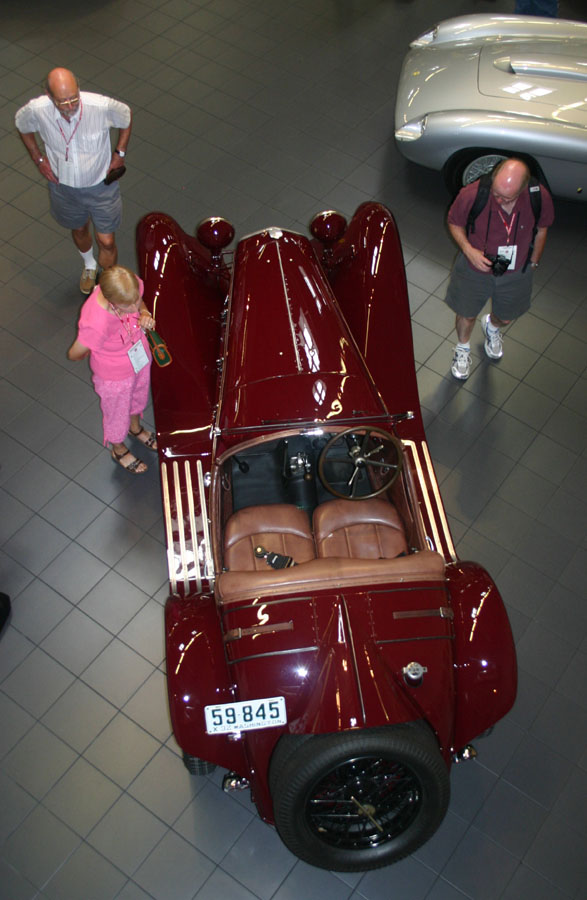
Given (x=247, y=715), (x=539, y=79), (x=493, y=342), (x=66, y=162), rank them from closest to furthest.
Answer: (x=247, y=715) → (x=66, y=162) → (x=493, y=342) → (x=539, y=79)

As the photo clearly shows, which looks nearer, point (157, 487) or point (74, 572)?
point (74, 572)

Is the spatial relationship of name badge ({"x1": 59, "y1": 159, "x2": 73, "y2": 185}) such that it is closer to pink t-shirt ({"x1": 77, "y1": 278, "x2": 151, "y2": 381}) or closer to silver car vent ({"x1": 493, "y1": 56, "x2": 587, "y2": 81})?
pink t-shirt ({"x1": 77, "y1": 278, "x2": 151, "y2": 381})

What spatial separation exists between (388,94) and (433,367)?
11.1 ft

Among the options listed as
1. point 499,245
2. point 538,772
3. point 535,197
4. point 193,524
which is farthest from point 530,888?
point 535,197

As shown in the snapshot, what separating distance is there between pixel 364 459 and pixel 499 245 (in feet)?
6.04

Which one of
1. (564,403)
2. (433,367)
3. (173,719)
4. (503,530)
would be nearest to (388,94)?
(433,367)

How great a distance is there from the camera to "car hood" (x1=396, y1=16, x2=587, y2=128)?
580cm

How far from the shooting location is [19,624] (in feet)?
15.0

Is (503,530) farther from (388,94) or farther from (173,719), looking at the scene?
(388,94)

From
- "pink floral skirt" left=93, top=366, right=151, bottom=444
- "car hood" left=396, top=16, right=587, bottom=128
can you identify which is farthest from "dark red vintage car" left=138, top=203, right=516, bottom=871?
"car hood" left=396, top=16, right=587, bottom=128

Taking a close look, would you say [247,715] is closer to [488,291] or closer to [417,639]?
[417,639]

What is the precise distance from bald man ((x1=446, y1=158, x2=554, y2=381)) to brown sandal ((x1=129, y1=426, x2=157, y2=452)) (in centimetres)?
233

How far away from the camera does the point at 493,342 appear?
219 inches

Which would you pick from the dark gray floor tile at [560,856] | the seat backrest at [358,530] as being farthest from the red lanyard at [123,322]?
the dark gray floor tile at [560,856]
